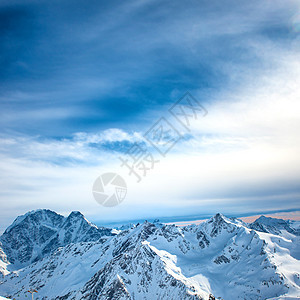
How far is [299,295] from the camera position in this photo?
194375mm

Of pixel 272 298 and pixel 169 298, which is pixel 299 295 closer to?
pixel 272 298

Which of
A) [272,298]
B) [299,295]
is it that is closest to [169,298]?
[272,298]

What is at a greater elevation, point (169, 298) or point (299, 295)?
point (169, 298)

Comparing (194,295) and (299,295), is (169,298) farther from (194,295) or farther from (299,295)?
(299,295)

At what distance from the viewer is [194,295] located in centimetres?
18862

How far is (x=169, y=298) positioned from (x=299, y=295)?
98577 millimetres

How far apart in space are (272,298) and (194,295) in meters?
62.6

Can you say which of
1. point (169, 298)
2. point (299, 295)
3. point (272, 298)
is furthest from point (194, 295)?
point (299, 295)

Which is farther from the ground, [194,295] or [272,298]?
[194,295]

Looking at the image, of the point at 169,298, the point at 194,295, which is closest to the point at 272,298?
the point at 194,295

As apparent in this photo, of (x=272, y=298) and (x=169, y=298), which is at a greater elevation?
(x=169, y=298)

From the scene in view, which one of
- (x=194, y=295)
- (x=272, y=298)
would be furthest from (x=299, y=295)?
(x=194, y=295)

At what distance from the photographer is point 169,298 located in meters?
200

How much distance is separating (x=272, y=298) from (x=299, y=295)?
64.7 ft
